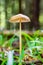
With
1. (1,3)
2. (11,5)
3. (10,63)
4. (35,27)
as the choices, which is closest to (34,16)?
(35,27)

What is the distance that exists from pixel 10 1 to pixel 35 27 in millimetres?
430

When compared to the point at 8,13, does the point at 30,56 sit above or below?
above

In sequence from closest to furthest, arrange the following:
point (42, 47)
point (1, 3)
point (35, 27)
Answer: point (42, 47)
point (35, 27)
point (1, 3)

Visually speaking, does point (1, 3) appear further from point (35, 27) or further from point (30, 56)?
point (30, 56)

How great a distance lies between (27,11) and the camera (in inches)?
106

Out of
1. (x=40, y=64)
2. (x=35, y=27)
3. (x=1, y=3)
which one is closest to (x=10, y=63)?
(x=40, y=64)

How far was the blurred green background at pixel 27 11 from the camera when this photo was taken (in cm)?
263

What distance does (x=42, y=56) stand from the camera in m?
0.71

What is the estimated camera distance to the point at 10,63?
0.55 meters

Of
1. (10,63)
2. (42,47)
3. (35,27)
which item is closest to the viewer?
(10,63)

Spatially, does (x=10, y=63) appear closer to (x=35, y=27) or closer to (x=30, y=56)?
(x=30, y=56)

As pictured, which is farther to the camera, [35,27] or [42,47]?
[35,27]

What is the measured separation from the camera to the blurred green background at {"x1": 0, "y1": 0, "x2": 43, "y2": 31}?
2631 millimetres

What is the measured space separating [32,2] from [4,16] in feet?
1.21
